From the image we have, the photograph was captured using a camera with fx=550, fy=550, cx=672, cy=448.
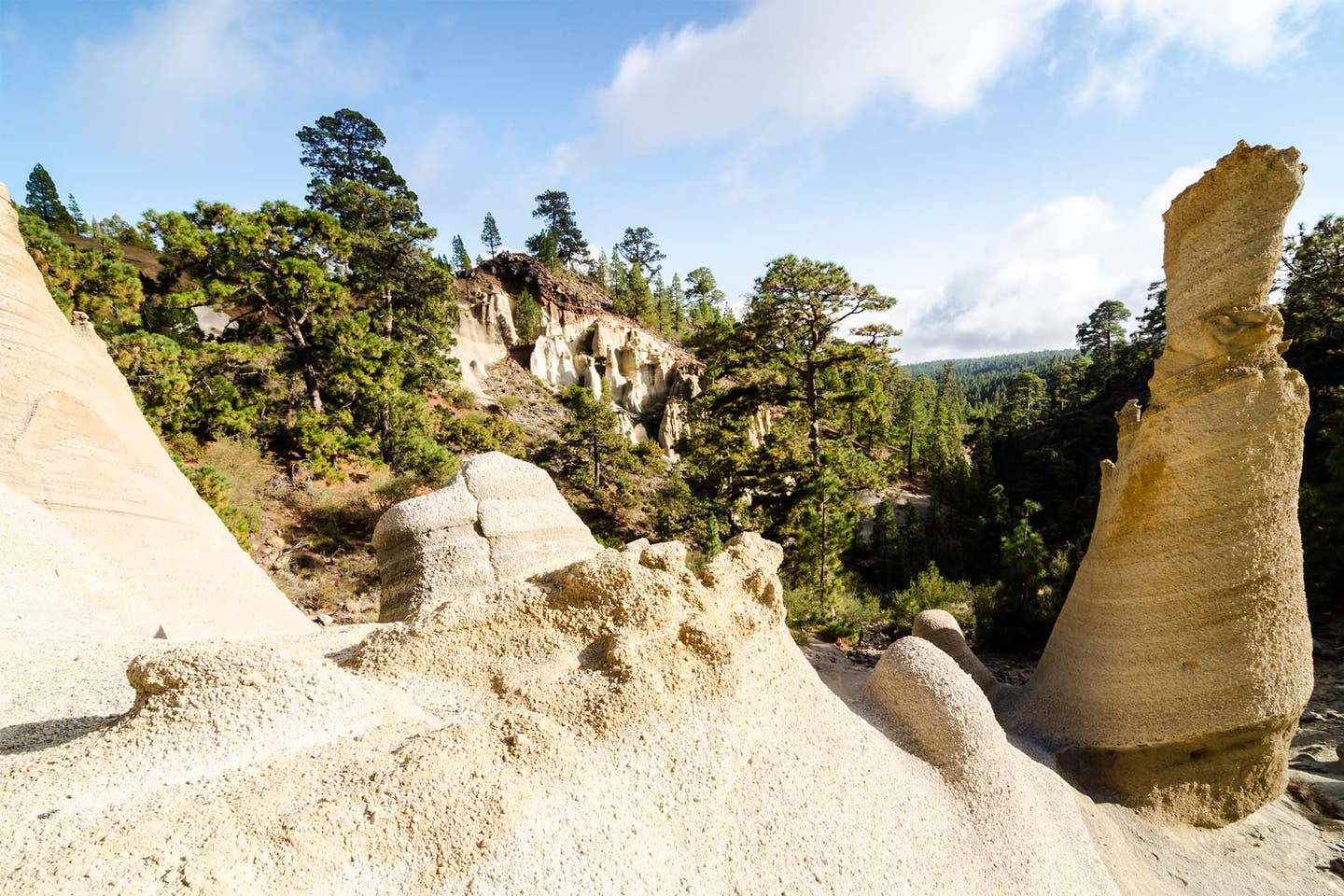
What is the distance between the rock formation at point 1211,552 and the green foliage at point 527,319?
33.0 meters

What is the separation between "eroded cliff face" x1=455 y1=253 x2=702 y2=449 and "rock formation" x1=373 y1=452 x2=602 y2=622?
81.8 feet

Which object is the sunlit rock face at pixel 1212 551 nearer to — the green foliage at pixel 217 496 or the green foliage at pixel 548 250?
the green foliage at pixel 217 496

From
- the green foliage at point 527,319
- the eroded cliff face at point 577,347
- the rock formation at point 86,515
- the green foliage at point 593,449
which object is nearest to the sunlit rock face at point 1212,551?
the rock formation at point 86,515

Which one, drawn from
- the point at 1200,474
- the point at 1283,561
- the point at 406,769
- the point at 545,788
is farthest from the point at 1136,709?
the point at 406,769

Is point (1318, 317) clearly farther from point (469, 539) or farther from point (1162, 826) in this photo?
point (469, 539)

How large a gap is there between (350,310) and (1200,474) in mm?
18385

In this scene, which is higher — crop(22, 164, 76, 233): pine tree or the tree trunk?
crop(22, 164, 76, 233): pine tree

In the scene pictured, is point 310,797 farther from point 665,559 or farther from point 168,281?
point 168,281

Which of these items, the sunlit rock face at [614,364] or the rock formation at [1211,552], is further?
the sunlit rock face at [614,364]

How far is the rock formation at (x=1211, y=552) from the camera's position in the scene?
4.80 meters

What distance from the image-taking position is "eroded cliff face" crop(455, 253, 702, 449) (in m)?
32.8

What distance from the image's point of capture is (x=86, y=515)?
14.5 ft

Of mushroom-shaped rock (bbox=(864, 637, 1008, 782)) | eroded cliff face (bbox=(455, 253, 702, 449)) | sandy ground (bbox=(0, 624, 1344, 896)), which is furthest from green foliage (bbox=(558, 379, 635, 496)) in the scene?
mushroom-shaped rock (bbox=(864, 637, 1008, 782))

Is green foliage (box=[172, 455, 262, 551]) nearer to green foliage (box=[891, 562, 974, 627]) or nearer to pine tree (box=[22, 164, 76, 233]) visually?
green foliage (box=[891, 562, 974, 627])
